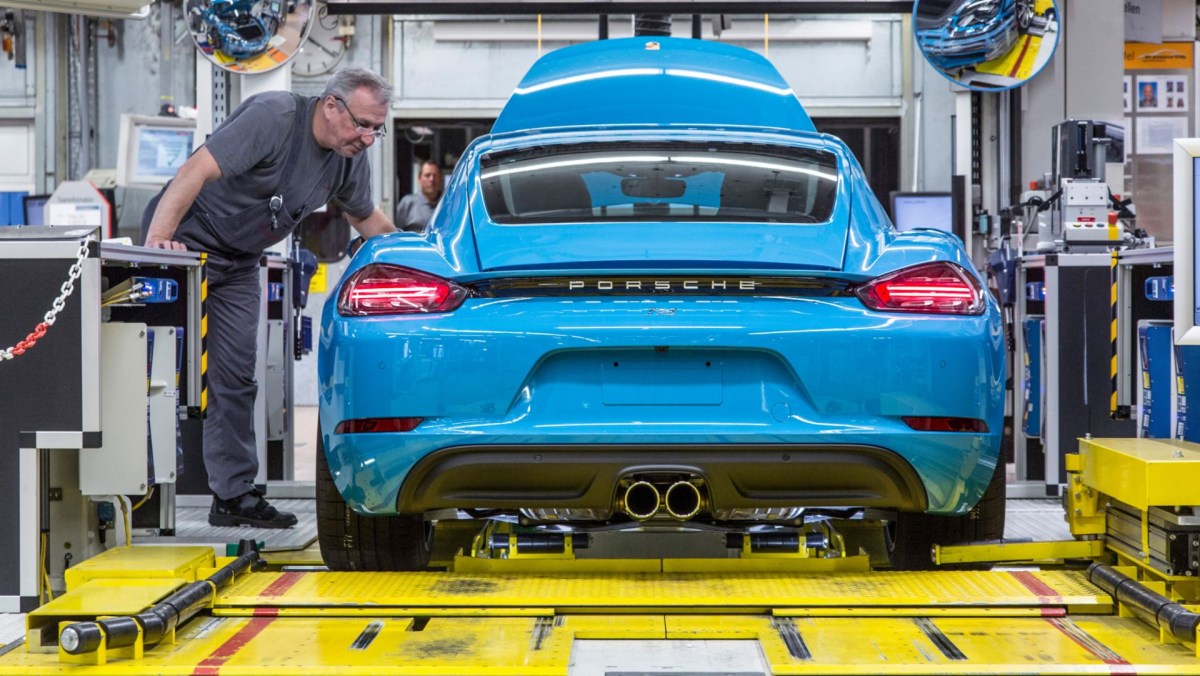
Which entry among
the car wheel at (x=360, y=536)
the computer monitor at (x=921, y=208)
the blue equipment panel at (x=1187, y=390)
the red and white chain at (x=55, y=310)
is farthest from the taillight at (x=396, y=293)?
the computer monitor at (x=921, y=208)

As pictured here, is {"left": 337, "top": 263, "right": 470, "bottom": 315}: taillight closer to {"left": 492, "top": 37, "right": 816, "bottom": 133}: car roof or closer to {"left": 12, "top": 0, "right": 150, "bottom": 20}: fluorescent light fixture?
{"left": 492, "top": 37, "right": 816, "bottom": 133}: car roof

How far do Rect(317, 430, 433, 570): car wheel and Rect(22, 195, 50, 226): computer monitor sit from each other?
11.1 meters

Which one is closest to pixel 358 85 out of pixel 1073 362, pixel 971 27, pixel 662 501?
pixel 662 501

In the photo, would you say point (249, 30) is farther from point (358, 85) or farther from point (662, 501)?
point (662, 501)

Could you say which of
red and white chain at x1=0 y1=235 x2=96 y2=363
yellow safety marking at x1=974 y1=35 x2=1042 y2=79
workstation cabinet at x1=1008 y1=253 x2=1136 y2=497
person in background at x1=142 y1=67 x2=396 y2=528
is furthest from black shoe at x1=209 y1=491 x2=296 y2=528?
yellow safety marking at x1=974 y1=35 x2=1042 y2=79

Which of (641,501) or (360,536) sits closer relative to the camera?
(641,501)

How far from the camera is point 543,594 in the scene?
128 inches

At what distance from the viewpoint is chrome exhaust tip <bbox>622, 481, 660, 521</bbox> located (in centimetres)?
325

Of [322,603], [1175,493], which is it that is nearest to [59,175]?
[322,603]

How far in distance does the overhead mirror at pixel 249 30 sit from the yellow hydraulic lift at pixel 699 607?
364 cm

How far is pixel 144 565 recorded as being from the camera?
3359mm

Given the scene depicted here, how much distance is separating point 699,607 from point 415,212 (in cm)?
720

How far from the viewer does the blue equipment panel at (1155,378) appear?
189 inches

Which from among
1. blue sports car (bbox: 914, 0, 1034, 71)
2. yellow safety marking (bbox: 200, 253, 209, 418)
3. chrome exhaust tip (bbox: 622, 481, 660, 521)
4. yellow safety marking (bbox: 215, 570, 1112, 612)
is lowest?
yellow safety marking (bbox: 215, 570, 1112, 612)
